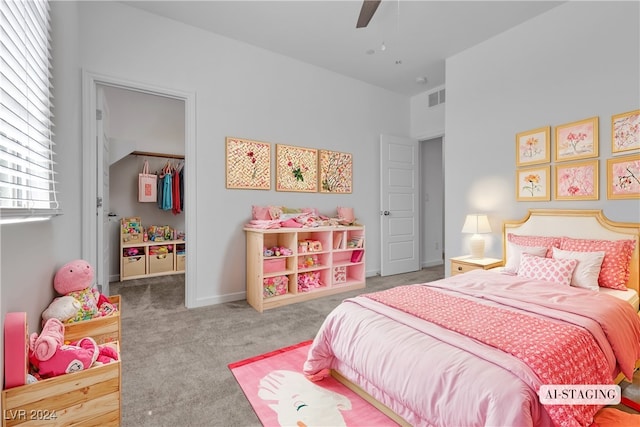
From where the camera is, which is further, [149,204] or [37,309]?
[149,204]

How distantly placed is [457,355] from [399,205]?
3.86m

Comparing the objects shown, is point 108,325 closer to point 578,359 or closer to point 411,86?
point 578,359

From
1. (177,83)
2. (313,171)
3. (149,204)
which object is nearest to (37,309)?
(177,83)

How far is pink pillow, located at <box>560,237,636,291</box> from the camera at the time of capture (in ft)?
7.79

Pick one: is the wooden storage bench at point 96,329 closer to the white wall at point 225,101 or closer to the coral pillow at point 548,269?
the white wall at point 225,101

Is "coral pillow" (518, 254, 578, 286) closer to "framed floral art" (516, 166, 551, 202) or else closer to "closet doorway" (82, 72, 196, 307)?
"framed floral art" (516, 166, 551, 202)

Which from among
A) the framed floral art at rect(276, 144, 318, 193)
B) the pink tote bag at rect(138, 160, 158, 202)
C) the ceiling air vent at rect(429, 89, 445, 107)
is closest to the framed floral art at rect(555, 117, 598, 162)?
the ceiling air vent at rect(429, 89, 445, 107)

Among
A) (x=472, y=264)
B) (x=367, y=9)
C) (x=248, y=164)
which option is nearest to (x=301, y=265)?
(x=248, y=164)

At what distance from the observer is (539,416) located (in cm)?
113

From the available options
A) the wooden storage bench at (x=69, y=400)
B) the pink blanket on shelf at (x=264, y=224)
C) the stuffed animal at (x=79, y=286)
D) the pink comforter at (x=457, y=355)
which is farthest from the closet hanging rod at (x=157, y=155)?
the pink comforter at (x=457, y=355)

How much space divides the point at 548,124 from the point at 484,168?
744 millimetres

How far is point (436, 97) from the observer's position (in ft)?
16.0

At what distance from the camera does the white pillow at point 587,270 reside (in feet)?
7.59

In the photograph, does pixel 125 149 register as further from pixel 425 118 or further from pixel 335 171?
pixel 425 118
